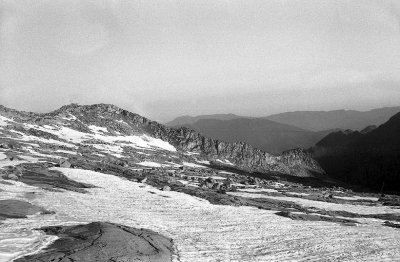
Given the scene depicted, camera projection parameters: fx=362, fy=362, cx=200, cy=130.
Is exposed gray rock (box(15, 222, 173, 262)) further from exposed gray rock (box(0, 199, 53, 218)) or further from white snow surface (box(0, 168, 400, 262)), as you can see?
exposed gray rock (box(0, 199, 53, 218))

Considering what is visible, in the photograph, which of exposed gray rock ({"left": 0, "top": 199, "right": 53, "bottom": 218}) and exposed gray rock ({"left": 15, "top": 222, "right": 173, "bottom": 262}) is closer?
exposed gray rock ({"left": 15, "top": 222, "right": 173, "bottom": 262})

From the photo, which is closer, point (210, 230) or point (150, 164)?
point (210, 230)

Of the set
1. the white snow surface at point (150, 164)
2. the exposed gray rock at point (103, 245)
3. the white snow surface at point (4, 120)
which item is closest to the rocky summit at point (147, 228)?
the exposed gray rock at point (103, 245)

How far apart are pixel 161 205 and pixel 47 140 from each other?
119 m

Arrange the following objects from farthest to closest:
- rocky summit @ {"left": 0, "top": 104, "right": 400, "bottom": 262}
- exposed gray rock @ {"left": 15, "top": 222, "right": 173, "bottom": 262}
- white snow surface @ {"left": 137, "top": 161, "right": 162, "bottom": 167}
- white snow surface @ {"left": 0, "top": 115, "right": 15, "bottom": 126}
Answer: white snow surface @ {"left": 0, "top": 115, "right": 15, "bottom": 126}
white snow surface @ {"left": 137, "top": 161, "right": 162, "bottom": 167}
rocky summit @ {"left": 0, "top": 104, "right": 400, "bottom": 262}
exposed gray rock @ {"left": 15, "top": 222, "right": 173, "bottom": 262}

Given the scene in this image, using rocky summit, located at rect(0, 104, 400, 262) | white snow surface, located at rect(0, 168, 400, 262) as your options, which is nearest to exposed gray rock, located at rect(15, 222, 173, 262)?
rocky summit, located at rect(0, 104, 400, 262)

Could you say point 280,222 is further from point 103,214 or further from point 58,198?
point 58,198

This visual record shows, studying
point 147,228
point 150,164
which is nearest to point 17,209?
point 147,228

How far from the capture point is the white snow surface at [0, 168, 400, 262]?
89.8ft

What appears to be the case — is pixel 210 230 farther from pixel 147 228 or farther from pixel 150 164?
pixel 150 164

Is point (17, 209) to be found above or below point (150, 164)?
above

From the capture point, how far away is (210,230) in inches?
1441

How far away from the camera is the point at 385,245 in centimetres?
3081

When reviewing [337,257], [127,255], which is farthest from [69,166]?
[337,257]
